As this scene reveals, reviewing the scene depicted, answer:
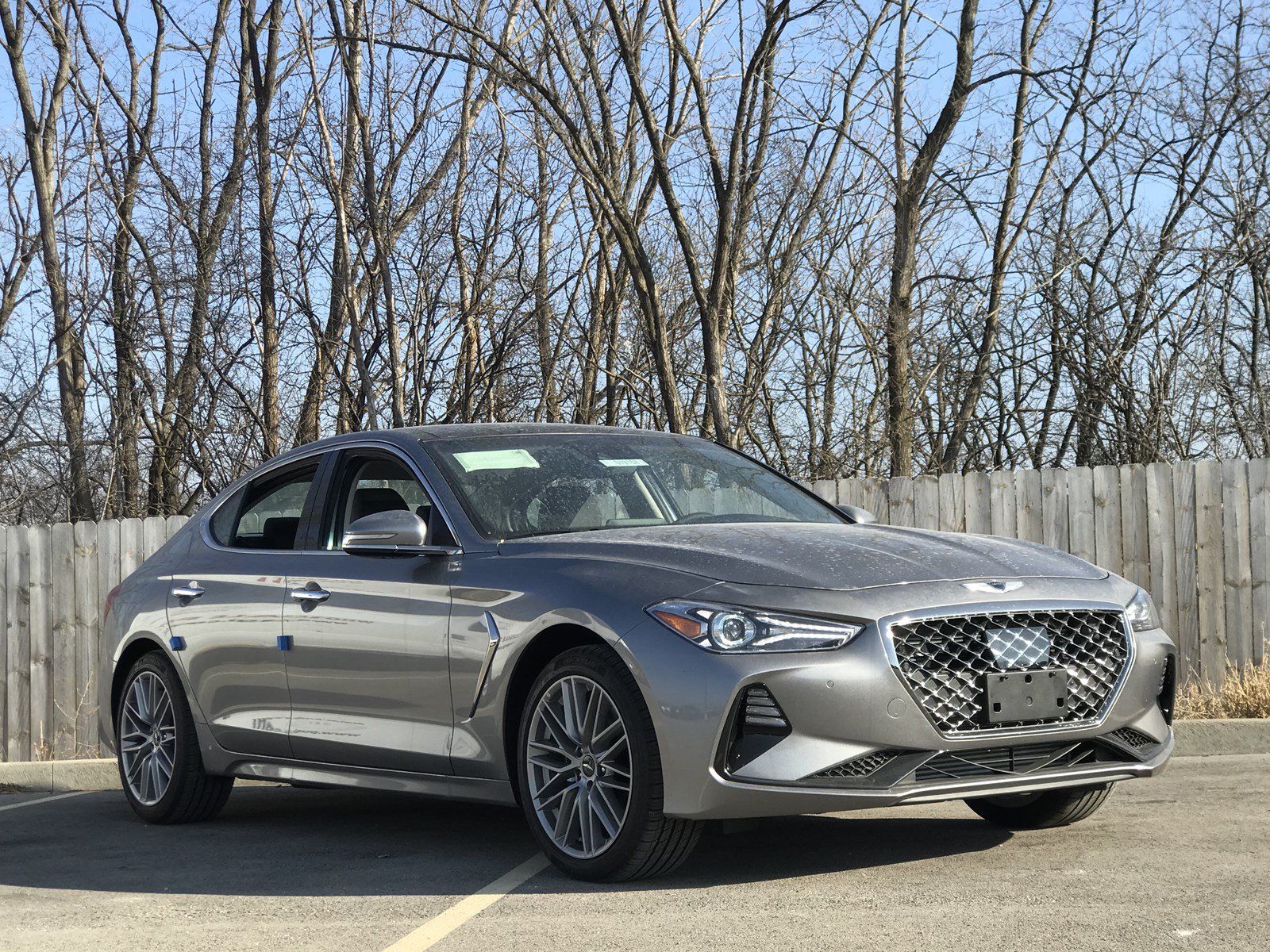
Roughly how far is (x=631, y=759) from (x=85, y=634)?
8.38 meters

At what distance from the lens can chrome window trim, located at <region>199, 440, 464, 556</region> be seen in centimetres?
635

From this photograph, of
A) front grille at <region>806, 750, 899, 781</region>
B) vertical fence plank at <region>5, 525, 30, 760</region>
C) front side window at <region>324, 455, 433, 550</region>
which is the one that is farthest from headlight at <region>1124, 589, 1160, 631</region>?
vertical fence plank at <region>5, 525, 30, 760</region>

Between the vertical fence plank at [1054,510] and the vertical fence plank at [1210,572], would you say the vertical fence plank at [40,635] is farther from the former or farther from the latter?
the vertical fence plank at [1210,572]

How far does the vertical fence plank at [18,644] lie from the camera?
40.9 ft

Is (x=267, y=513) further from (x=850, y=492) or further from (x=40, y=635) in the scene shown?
(x=40, y=635)

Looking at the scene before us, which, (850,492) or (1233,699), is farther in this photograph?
(850,492)

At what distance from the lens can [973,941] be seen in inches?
171

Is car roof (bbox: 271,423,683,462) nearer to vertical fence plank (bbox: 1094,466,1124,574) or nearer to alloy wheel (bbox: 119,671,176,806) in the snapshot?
alloy wheel (bbox: 119,671,176,806)

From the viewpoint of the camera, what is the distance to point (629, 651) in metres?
5.24

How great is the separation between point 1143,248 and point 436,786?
1429 centimetres

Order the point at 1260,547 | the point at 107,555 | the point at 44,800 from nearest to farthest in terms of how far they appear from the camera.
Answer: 1. the point at 44,800
2. the point at 1260,547
3. the point at 107,555

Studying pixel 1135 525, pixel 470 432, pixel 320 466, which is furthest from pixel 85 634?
pixel 1135 525

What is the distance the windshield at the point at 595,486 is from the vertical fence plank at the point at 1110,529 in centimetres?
483

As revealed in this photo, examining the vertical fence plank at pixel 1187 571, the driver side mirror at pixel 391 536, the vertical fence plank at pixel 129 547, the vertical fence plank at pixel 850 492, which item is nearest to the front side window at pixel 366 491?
the driver side mirror at pixel 391 536
